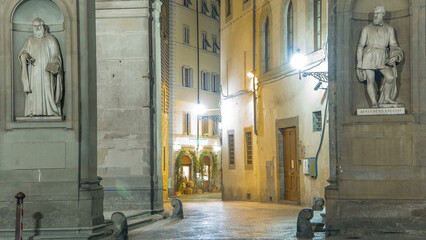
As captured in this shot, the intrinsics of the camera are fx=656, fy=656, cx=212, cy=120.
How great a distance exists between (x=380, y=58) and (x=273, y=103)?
13.1 meters

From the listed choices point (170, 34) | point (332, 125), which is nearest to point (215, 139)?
point (170, 34)

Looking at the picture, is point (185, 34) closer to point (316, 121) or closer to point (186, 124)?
point (186, 124)

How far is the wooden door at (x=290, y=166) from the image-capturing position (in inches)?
917

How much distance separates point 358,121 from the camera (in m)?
11.9

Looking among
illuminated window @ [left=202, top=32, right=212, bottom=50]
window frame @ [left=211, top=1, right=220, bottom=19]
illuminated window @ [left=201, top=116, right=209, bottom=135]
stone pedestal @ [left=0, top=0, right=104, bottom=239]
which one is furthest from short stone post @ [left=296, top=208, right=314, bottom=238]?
window frame @ [left=211, top=1, right=220, bottom=19]

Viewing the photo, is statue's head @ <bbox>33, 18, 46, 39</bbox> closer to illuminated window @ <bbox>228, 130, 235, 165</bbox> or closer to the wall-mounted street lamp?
the wall-mounted street lamp

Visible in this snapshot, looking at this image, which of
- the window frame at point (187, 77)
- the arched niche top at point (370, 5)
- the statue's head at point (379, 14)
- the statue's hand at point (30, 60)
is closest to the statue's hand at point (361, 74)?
the statue's head at point (379, 14)

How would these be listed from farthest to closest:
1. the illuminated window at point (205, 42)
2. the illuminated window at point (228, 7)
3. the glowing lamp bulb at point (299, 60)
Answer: the illuminated window at point (205, 42) → the illuminated window at point (228, 7) → the glowing lamp bulb at point (299, 60)

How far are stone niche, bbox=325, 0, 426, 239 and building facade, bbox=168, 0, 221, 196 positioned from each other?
98.6 feet

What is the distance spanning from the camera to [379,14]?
11938 mm

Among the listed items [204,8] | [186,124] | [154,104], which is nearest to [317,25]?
[154,104]

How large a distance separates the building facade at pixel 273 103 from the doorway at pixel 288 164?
4 centimetres

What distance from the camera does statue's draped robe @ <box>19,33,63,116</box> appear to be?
11766 mm

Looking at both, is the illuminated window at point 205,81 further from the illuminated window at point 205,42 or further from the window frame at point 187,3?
the window frame at point 187,3
